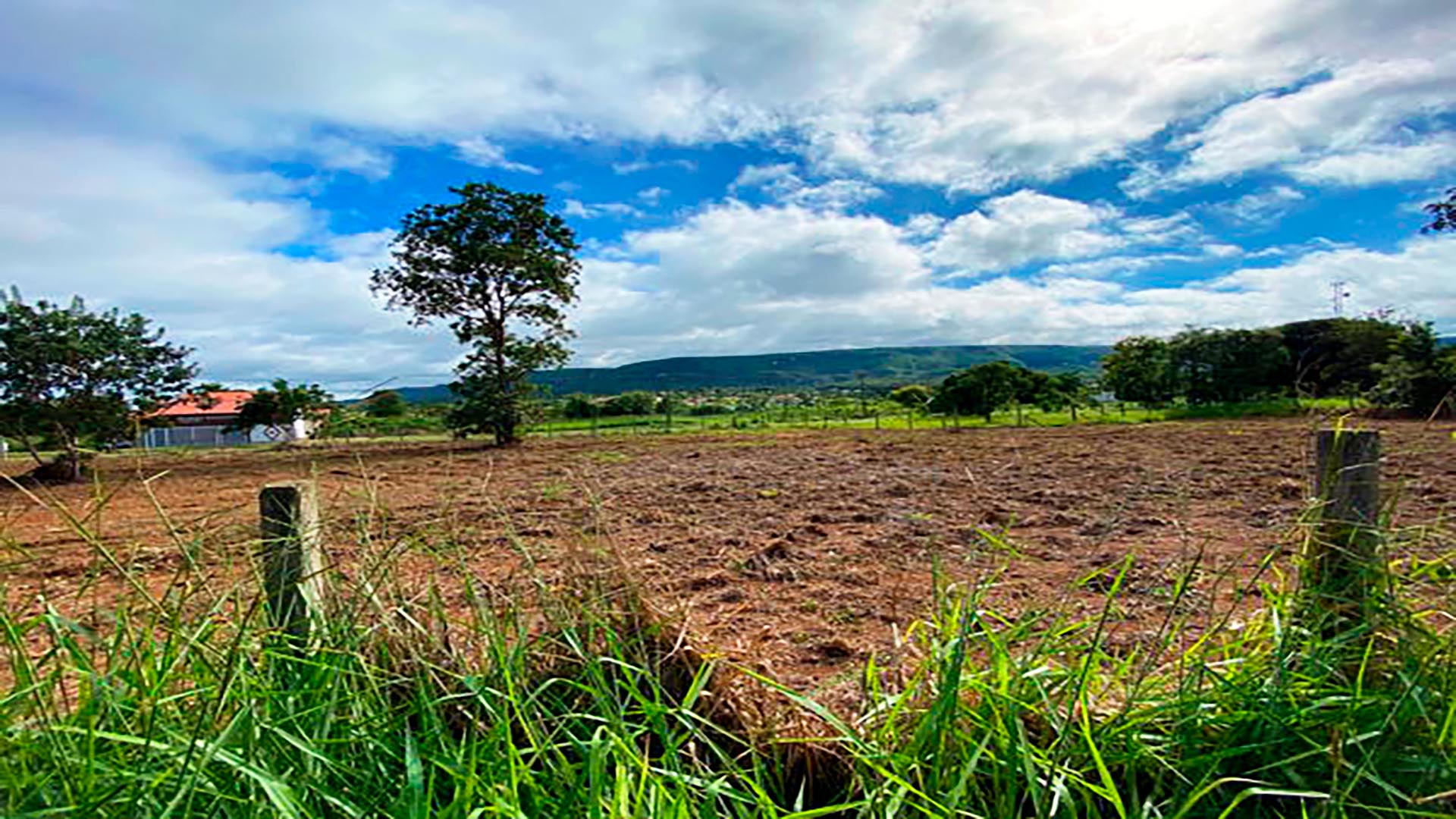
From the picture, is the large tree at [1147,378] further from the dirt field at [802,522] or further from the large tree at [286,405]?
the large tree at [286,405]

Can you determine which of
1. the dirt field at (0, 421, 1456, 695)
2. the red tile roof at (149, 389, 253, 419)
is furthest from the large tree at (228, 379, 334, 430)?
the red tile roof at (149, 389, 253, 419)

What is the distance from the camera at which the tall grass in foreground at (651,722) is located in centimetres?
156

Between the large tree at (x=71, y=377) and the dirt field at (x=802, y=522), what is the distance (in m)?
1.39

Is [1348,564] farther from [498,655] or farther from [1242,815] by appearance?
[498,655]

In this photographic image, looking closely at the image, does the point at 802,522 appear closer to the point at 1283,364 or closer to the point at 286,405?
the point at 286,405

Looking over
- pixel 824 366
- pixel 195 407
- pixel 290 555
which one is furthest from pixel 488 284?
pixel 824 366

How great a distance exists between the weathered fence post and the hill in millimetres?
83639

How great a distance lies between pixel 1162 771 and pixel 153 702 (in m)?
2.40

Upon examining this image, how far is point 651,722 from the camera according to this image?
6.66 feet

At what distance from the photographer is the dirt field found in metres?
2.51

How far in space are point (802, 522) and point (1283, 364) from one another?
109 ft

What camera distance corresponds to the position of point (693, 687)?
6.35 ft

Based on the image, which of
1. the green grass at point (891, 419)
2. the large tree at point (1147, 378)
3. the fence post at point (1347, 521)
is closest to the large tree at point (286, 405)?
the fence post at point (1347, 521)

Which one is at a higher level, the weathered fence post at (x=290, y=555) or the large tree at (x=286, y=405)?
the large tree at (x=286, y=405)
